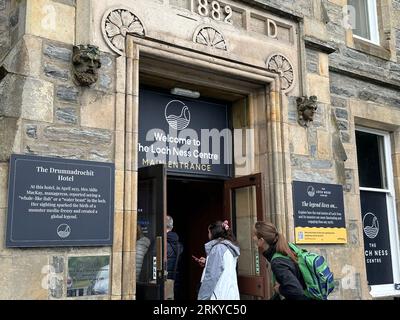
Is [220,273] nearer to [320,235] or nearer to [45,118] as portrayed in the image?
[320,235]

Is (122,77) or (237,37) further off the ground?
(237,37)

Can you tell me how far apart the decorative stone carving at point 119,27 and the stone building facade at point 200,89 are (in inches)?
0.5

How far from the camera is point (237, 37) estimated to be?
602 centimetres

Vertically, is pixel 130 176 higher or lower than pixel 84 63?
lower

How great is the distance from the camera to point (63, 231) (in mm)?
4406

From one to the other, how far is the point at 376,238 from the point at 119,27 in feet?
17.3

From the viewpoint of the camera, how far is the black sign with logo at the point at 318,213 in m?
6.15

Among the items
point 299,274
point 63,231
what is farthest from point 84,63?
point 299,274

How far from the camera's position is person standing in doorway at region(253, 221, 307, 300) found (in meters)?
3.45

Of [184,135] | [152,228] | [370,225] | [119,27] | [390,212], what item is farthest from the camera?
[390,212]

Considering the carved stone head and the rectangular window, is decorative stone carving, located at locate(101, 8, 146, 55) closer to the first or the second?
the carved stone head

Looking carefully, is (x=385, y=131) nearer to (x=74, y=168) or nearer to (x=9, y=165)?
(x=74, y=168)
